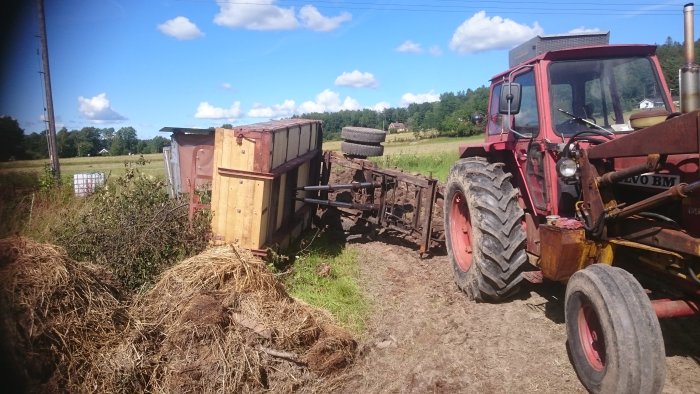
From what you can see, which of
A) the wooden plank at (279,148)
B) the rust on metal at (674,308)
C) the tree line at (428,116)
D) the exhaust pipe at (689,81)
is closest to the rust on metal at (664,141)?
the exhaust pipe at (689,81)

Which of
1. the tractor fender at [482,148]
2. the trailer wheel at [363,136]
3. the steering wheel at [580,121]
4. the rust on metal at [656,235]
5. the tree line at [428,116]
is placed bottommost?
the rust on metal at [656,235]

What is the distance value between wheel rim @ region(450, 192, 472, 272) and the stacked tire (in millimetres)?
3258

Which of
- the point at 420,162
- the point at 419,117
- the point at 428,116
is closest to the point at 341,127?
the point at 420,162

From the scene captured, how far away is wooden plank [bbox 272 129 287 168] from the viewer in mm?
6293

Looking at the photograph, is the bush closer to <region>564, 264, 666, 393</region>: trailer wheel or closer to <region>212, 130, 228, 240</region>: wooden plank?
<region>212, 130, 228, 240</region>: wooden plank

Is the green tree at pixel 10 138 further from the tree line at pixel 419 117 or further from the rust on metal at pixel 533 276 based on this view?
the tree line at pixel 419 117

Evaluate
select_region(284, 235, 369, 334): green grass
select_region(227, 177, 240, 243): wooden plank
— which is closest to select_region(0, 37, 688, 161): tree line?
select_region(227, 177, 240, 243): wooden plank

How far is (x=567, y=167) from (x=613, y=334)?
5.16ft

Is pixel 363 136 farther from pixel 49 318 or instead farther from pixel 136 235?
pixel 49 318

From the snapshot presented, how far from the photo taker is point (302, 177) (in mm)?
8664

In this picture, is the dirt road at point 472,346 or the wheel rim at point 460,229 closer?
the dirt road at point 472,346

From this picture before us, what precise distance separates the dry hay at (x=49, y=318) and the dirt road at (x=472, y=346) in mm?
1927

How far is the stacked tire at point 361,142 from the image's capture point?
9.22 meters

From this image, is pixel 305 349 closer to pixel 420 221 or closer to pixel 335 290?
pixel 335 290
